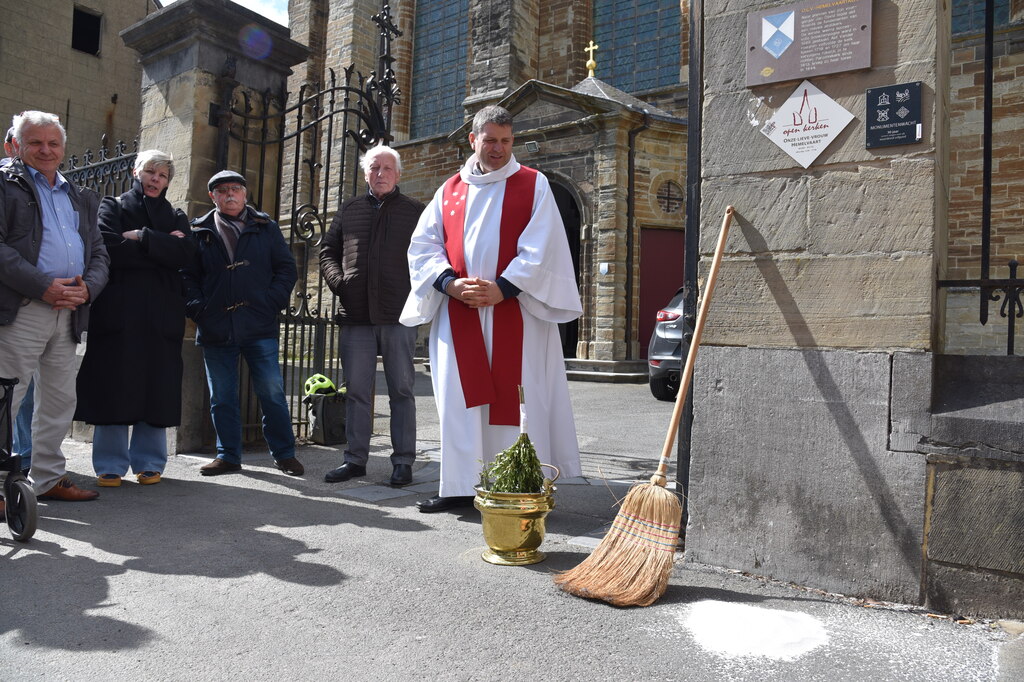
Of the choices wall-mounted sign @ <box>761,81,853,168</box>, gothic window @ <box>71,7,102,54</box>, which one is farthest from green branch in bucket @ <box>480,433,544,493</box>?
gothic window @ <box>71,7,102,54</box>

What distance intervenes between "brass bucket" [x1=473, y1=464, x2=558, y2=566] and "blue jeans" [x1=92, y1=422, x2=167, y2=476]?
2662 millimetres

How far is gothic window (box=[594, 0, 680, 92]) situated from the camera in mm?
17578

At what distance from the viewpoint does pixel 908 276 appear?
2.96 m

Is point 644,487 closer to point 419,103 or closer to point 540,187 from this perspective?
point 540,187

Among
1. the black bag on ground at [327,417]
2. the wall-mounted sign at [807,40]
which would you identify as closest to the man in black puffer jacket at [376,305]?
A: the black bag on ground at [327,417]

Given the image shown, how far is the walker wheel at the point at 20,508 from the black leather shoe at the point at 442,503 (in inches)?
71.2

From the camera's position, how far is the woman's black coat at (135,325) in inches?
189

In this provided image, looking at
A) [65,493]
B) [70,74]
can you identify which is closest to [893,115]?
[65,493]

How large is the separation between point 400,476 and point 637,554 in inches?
92.2

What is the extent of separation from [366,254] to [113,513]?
211 cm

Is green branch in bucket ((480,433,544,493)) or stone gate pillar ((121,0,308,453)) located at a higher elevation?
stone gate pillar ((121,0,308,453))

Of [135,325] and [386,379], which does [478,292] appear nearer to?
[386,379]

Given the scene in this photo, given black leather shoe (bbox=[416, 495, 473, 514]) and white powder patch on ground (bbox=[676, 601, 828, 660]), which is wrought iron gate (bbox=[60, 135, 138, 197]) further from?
white powder patch on ground (bbox=[676, 601, 828, 660])

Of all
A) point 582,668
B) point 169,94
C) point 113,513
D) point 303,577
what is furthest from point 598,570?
point 169,94
